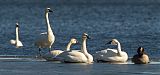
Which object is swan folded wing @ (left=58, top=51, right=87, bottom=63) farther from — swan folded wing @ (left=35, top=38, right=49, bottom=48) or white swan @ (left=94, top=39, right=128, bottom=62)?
swan folded wing @ (left=35, top=38, right=49, bottom=48)

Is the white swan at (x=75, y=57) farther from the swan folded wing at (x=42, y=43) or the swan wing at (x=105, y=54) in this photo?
the swan folded wing at (x=42, y=43)

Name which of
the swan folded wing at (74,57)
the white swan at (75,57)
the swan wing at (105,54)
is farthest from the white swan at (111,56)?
the swan folded wing at (74,57)

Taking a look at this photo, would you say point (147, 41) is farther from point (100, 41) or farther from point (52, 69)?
point (52, 69)

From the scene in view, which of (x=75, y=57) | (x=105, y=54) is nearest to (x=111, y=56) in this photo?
(x=105, y=54)

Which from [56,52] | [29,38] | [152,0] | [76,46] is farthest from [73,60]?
[152,0]

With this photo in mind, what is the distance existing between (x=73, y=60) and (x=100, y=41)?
13016 mm

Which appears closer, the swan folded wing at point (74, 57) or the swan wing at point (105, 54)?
the swan folded wing at point (74, 57)

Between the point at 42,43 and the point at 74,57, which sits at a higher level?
the point at 42,43

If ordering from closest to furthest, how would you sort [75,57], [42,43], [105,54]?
[75,57] → [105,54] → [42,43]

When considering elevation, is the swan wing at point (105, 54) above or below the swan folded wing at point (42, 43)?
below

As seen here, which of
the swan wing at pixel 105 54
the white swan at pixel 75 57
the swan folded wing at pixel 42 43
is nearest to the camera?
the white swan at pixel 75 57

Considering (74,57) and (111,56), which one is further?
(111,56)

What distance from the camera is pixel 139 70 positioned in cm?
2273

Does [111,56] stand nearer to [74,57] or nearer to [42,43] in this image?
[74,57]
